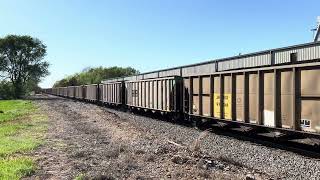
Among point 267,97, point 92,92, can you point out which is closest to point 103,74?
point 92,92

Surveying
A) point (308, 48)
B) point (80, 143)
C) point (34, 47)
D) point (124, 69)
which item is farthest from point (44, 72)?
point (80, 143)

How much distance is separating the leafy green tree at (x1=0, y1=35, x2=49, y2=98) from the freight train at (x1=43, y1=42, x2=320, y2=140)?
79.9 meters

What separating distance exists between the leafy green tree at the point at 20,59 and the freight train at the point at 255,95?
79.9 metres

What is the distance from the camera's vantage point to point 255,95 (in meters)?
17.2

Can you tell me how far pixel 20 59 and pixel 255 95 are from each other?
9917 centimetres

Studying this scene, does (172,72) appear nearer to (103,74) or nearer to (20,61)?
(20,61)

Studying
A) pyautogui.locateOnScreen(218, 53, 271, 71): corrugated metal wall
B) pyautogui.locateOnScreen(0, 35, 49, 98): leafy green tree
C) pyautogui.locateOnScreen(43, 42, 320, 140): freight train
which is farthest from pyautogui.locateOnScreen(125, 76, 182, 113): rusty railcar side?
pyautogui.locateOnScreen(0, 35, 49, 98): leafy green tree

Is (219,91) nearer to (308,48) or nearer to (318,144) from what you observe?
(318,144)

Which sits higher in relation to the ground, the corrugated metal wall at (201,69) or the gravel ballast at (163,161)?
the corrugated metal wall at (201,69)

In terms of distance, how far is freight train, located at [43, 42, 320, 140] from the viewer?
1441 centimetres

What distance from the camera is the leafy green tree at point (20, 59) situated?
355 ft

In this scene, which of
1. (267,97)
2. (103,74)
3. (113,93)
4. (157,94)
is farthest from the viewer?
(103,74)

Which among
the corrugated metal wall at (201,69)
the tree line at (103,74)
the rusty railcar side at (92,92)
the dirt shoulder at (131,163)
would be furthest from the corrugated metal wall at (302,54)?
the tree line at (103,74)

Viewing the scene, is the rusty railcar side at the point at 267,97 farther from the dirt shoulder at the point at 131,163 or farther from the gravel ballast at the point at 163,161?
the dirt shoulder at the point at 131,163
